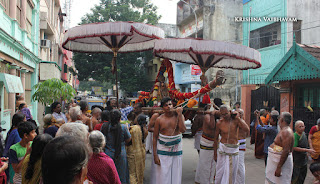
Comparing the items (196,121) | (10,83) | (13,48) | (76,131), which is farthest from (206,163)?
(13,48)

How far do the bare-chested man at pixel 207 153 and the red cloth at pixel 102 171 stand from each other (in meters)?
3.43

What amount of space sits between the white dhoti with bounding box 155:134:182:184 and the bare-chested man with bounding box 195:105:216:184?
0.95 m

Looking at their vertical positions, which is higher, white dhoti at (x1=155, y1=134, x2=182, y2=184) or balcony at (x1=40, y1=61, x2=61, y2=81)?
balcony at (x1=40, y1=61, x2=61, y2=81)

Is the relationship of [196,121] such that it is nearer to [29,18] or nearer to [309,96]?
[309,96]

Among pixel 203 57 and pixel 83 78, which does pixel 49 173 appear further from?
pixel 83 78

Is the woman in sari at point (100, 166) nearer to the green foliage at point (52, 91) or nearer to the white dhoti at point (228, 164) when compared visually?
the white dhoti at point (228, 164)

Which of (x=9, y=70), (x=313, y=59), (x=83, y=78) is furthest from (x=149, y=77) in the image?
(x=313, y=59)

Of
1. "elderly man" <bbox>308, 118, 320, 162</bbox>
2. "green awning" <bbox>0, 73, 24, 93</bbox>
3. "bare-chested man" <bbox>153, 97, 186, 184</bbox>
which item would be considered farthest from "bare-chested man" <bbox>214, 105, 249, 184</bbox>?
"green awning" <bbox>0, 73, 24, 93</bbox>

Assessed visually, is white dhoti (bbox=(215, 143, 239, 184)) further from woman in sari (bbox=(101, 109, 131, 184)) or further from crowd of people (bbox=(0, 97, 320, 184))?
woman in sari (bbox=(101, 109, 131, 184))

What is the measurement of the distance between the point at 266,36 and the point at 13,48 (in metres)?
14.3

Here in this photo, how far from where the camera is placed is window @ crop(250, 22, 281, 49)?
657 inches

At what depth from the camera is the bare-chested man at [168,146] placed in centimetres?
510

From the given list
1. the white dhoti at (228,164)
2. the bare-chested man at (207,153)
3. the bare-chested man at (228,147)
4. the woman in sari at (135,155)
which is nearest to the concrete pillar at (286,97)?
the bare-chested man at (207,153)

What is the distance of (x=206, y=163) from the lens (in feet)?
19.5
